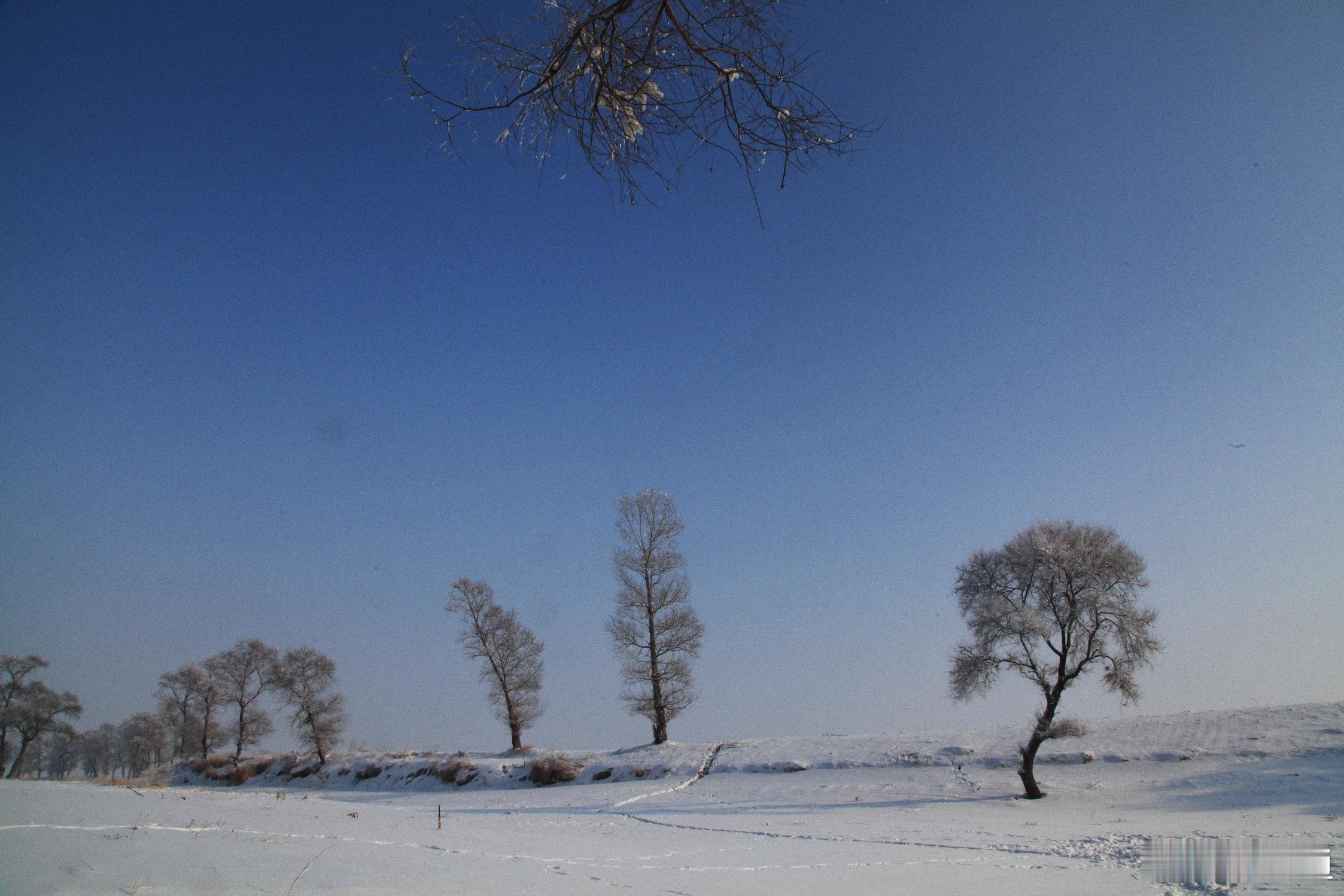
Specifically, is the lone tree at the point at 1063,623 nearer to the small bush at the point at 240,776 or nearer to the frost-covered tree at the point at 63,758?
the small bush at the point at 240,776

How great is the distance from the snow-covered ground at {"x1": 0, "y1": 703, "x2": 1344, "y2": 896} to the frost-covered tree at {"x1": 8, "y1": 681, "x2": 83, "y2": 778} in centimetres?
1680

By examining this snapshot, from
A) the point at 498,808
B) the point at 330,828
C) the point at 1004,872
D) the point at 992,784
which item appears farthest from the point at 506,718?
the point at 1004,872

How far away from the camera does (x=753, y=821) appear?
12.5 meters

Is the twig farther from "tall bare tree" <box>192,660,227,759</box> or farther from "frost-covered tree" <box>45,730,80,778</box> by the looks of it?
"frost-covered tree" <box>45,730,80,778</box>

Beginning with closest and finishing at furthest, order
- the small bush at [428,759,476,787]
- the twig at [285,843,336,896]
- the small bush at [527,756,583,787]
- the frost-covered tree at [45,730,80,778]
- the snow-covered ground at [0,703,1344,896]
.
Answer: the twig at [285,843,336,896]
the snow-covered ground at [0,703,1344,896]
the small bush at [527,756,583,787]
the small bush at [428,759,476,787]
the frost-covered tree at [45,730,80,778]

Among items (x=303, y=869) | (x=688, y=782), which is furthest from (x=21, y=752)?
(x=303, y=869)

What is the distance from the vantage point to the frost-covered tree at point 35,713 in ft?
92.0

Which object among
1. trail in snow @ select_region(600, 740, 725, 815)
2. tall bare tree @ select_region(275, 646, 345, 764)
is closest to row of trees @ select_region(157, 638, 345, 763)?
tall bare tree @ select_region(275, 646, 345, 764)

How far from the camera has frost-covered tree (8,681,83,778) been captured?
92.0ft

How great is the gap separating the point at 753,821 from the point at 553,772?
38.9 feet

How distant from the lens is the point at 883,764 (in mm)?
18609

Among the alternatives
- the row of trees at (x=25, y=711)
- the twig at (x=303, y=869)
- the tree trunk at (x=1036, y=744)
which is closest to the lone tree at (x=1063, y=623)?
the tree trunk at (x=1036, y=744)

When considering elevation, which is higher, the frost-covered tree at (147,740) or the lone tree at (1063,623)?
the lone tree at (1063,623)

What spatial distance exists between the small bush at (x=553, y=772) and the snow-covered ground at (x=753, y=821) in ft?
1.52
